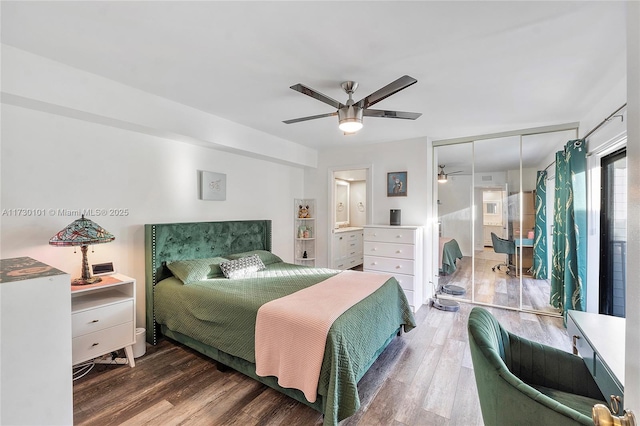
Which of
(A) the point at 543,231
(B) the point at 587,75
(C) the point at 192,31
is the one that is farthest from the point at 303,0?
(A) the point at 543,231

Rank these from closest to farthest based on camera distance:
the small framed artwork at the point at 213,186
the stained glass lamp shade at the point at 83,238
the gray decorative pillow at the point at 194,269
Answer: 1. the stained glass lamp shade at the point at 83,238
2. the gray decorative pillow at the point at 194,269
3. the small framed artwork at the point at 213,186

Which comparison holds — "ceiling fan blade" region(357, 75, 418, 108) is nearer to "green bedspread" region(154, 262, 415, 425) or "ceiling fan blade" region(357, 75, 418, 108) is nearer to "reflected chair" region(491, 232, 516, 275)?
"green bedspread" region(154, 262, 415, 425)

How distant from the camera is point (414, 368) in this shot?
2379 millimetres

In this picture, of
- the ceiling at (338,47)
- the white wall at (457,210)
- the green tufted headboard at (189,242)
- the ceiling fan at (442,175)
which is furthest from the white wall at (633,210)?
the ceiling fan at (442,175)

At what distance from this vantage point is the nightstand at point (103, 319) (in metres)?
2.08

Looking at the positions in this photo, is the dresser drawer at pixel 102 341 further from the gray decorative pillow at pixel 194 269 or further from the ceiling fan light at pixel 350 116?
the ceiling fan light at pixel 350 116

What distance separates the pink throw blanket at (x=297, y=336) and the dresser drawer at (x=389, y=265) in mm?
1615

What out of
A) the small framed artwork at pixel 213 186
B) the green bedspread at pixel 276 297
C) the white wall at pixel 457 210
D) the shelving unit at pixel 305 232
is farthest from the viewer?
the shelving unit at pixel 305 232

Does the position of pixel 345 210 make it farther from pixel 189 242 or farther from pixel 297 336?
pixel 297 336

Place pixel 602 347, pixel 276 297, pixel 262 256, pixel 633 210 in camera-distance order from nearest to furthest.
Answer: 1. pixel 633 210
2. pixel 602 347
3. pixel 276 297
4. pixel 262 256

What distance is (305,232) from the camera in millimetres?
5020

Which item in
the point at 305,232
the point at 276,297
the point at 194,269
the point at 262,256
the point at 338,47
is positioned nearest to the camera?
the point at 338,47

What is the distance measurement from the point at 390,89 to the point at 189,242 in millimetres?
2688

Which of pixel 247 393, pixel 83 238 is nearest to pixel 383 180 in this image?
pixel 247 393
